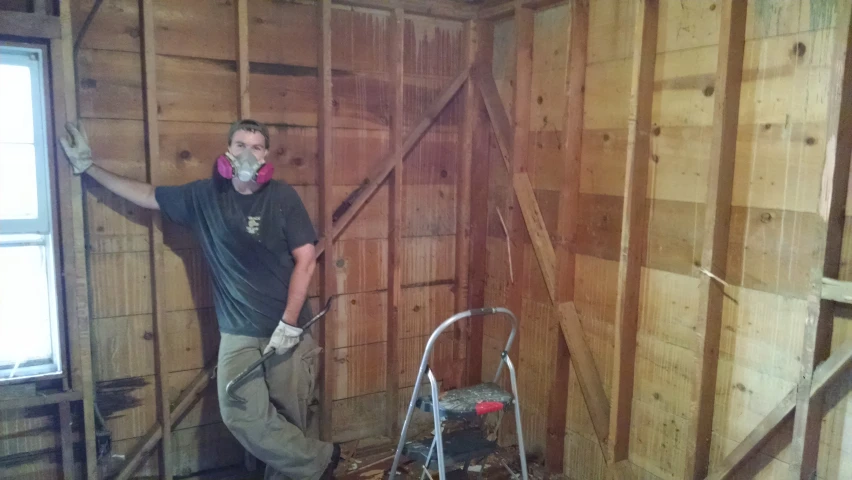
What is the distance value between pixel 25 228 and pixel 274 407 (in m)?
1.32

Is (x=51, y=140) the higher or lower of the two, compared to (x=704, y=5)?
lower

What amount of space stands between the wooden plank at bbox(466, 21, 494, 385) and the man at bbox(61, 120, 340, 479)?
1.15 metres

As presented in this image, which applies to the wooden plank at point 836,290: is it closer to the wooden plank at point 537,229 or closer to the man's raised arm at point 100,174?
the wooden plank at point 537,229

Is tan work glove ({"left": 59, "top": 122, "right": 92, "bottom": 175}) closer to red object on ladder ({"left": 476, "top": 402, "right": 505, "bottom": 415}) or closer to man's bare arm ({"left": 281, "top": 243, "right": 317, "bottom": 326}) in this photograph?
man's bare arm ({"left": 281, "top": 243, "right": 317, "bottom": 326})

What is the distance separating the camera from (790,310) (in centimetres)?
207

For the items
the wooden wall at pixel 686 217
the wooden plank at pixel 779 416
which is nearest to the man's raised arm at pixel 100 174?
the wooden wall at pixel 686 217

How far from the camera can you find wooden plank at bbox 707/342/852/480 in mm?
1904

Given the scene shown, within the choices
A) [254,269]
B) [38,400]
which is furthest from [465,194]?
[38,400]

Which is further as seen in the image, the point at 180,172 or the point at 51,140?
the point at 180,172

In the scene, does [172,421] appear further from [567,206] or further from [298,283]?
[567,206]

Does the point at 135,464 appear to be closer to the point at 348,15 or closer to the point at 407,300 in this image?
the point at 407,300

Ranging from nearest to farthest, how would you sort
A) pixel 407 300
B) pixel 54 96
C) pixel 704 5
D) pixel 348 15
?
pixel 704 5 < pixel 54 96 < pixel 348 15 < pixel 407 300

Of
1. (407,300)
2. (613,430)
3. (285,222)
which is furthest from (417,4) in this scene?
(613,430)

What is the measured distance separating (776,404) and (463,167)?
78.5 inches
